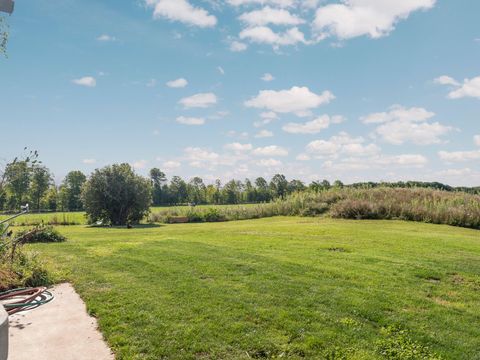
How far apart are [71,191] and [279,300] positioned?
70.7 meters

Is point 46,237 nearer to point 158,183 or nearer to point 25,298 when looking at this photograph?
point 25,298

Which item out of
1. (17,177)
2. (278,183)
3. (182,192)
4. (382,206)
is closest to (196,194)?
(182,192)

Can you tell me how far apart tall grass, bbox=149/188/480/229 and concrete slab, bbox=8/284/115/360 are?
1808cm

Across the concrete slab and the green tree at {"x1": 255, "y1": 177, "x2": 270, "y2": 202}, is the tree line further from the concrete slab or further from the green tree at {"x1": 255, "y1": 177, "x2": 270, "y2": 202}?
the concrete slab

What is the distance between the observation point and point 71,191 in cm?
6881

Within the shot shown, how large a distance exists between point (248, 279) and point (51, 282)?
3769 mm

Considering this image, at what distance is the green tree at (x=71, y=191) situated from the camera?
6856 centimetres

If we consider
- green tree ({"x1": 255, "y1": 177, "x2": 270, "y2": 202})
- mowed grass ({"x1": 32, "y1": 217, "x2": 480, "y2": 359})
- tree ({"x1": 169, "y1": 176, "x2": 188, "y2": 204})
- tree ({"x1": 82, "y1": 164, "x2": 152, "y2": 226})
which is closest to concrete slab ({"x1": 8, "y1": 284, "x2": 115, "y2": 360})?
mowed grass ({"x1": 32, "y1": 217, "x2": 480, "y2": 359})

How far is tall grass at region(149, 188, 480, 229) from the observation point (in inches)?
730

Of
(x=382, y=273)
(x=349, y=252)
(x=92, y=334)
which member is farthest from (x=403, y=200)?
(x=92, y=334)

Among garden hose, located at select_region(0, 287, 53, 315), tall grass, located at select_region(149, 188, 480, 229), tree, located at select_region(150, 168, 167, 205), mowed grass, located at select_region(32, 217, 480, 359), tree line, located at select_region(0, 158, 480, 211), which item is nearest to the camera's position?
mowed grass, located at select_region(32, 217, 480, 359)

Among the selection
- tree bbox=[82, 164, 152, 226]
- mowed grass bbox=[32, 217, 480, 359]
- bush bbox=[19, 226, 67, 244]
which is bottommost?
mowed grass bbox=[32, 217, 480, 359]

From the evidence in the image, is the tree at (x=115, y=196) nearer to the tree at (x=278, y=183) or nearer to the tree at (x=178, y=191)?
the tree at (x=278, y=183)

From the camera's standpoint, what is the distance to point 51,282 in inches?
279
